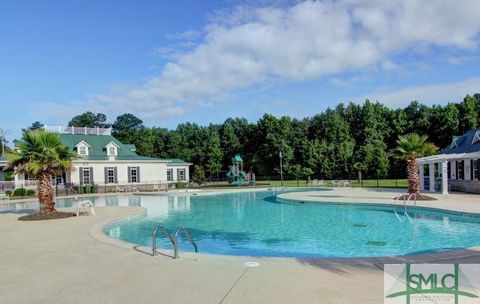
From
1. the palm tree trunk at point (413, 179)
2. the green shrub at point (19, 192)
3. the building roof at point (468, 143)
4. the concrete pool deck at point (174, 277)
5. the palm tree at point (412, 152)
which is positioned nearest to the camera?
the concrete pool deck at point (174, 277)

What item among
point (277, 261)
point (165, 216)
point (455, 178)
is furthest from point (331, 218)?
point (455, 178)

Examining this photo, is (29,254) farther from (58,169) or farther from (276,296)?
(58,169)

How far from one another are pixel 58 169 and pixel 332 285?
13.8 m

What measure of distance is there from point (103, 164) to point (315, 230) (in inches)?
1060

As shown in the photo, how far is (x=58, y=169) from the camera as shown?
16.3m

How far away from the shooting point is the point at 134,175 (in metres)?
37.8

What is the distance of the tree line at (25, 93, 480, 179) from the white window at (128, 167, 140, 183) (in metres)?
10.1

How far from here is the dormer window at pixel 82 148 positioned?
36062 mm

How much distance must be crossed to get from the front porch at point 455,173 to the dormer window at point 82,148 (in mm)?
27827

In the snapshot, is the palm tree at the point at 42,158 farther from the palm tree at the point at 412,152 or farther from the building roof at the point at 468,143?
the building roof at the point at 468,143

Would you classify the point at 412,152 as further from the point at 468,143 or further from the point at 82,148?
the point at 82,148

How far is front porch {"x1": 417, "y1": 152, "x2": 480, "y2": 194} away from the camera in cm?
2398
